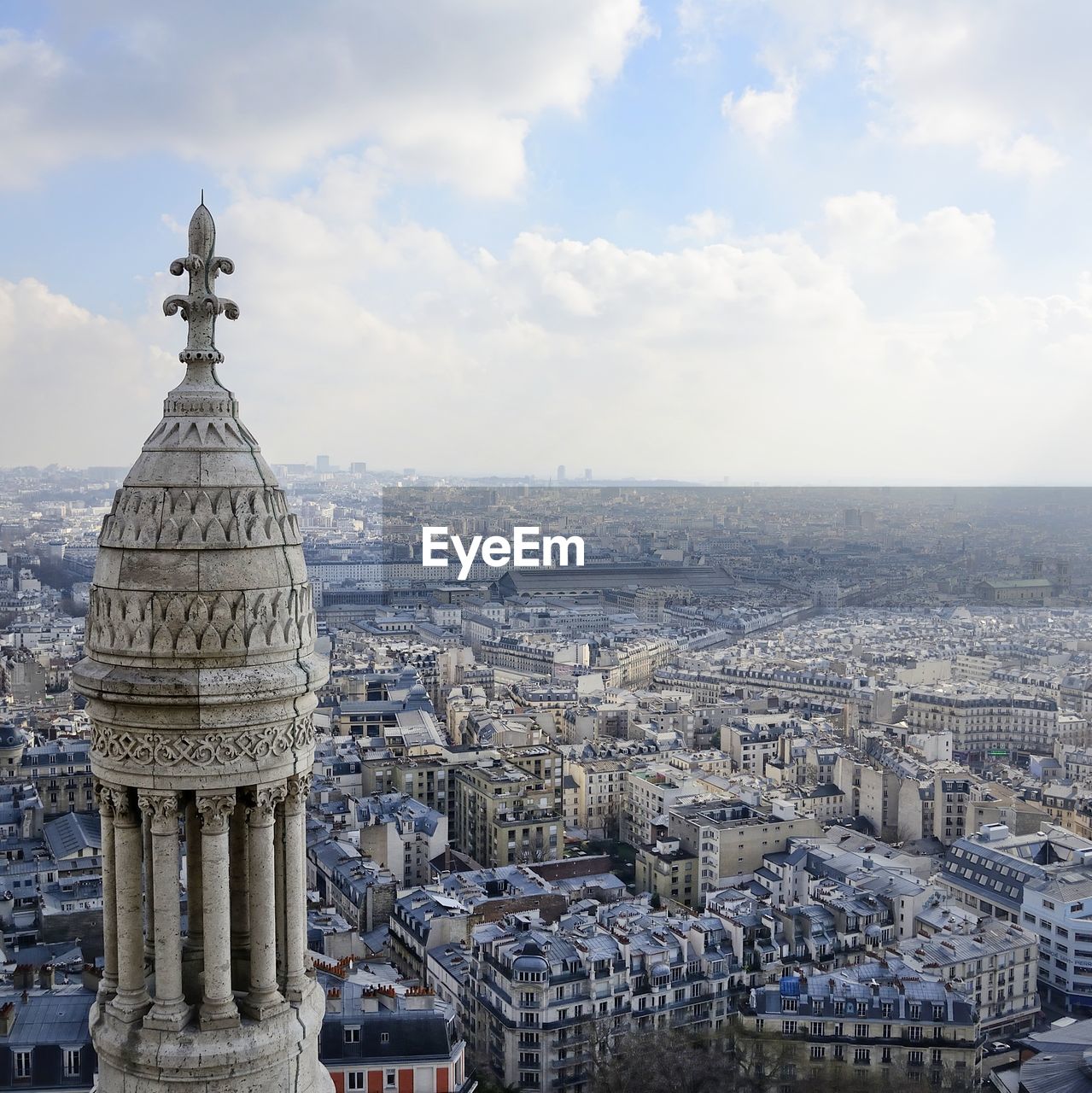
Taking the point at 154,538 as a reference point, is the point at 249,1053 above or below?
below

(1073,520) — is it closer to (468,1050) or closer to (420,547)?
(420,547)

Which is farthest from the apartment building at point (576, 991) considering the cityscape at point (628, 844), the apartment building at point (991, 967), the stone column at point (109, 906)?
the stone column at point (109, 906)

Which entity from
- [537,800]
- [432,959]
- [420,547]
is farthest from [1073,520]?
[432,959]

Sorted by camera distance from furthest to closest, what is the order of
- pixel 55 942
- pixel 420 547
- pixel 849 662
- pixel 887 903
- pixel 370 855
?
pixel 420 547 → pixel 849 662 → pixel 370 855 → pixel 887 903 → pixel 55 942

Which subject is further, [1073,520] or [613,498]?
[613,498]

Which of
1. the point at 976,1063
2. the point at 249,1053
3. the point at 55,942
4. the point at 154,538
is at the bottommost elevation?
the point at 976,1063

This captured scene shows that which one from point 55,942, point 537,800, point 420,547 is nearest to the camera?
point 55,942

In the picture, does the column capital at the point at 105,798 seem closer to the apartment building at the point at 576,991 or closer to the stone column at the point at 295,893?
the stone column at the point at 295,893
